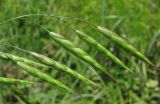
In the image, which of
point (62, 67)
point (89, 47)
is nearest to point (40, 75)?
point (62, 67)

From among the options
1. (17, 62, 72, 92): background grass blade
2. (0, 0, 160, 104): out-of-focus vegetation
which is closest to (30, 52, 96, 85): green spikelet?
(17, 62, 72, 92): background grass blade

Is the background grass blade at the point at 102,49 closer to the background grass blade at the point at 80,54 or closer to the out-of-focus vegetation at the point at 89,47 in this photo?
the background grass blade at the point at 80,54

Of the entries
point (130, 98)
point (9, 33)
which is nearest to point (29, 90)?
point (9, 33)

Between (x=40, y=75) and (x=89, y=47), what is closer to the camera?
(x=40, y=75)

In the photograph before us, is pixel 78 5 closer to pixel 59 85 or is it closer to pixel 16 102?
pixel 16 102

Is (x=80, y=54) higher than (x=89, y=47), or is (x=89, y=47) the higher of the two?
(x=80, y=54)

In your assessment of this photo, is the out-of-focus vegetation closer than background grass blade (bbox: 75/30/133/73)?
No

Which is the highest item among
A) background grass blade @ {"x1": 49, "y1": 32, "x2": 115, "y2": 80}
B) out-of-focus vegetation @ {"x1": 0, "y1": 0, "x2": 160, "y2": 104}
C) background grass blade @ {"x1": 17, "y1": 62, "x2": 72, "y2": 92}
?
background grass blade @ {"x1": 49, "y1": 32, "x2": 115, "y2": 80}

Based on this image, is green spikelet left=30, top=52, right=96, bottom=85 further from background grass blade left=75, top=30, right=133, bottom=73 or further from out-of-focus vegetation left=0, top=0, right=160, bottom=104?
out-of-focus vegetation left=0, top=0, right=160, bottom=104

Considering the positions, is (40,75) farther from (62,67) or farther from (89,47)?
(89,47)

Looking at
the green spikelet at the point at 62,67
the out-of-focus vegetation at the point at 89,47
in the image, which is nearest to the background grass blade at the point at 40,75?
the green spikelet at the point at 62,67
